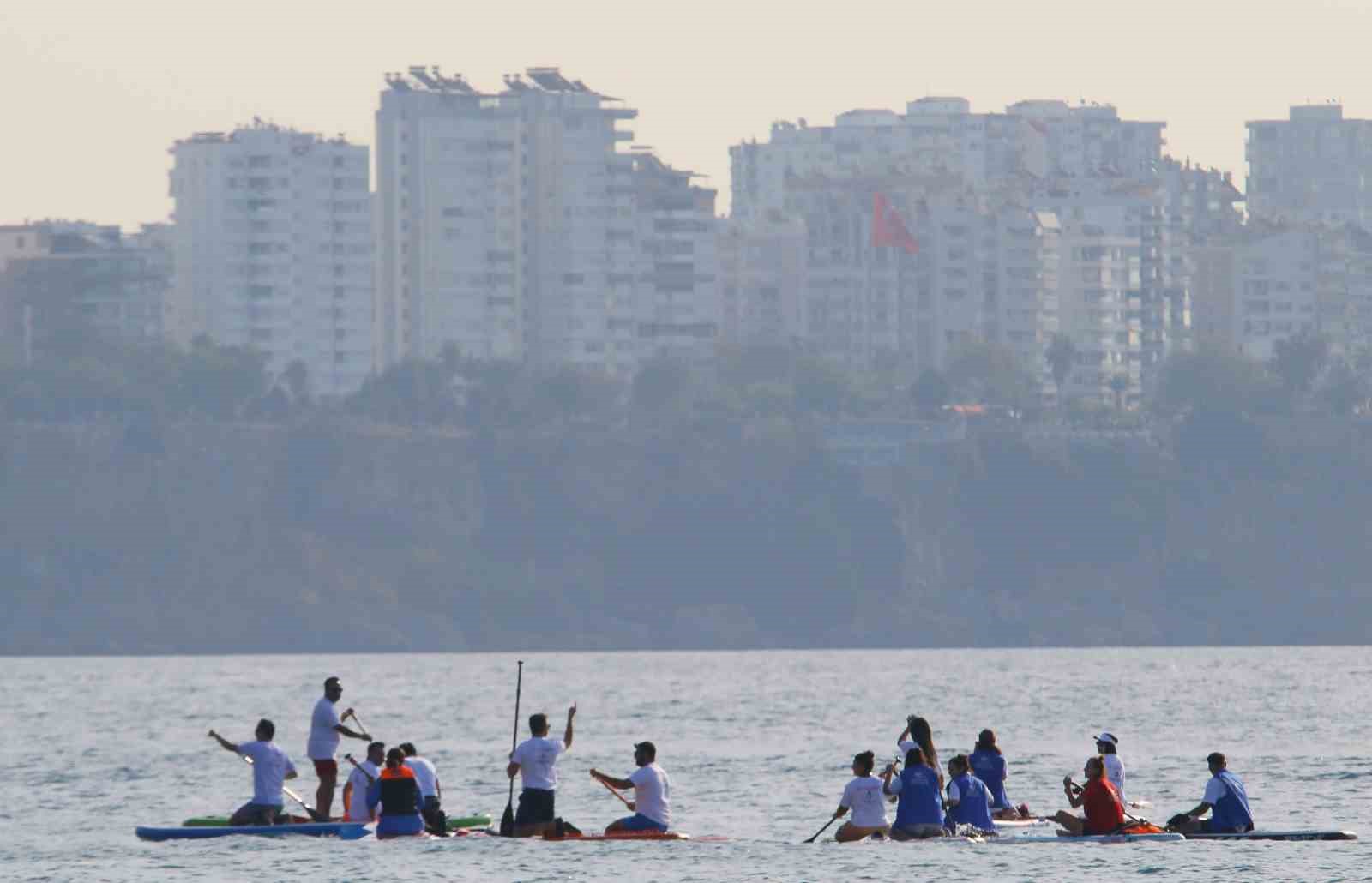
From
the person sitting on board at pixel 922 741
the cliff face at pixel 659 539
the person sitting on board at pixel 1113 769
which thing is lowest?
the person sitting on board at pixel 1113 769

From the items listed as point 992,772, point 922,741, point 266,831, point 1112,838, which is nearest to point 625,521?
point 266,831

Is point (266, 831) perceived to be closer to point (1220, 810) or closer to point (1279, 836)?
point (1220, 810)

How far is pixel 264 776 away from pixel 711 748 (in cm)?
3049

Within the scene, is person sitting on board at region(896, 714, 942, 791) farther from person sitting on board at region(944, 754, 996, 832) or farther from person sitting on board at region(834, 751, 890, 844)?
person sitting on board at region(834, 751, 890, 844)

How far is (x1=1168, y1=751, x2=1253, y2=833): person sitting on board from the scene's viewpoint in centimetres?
4734

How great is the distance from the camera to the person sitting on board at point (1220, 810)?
155ft

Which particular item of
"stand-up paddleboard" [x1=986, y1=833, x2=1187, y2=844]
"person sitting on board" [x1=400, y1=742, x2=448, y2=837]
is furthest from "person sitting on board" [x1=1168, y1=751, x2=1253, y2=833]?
"person sitting on board" [x1=400, y1=742, x2=448, y2=837]

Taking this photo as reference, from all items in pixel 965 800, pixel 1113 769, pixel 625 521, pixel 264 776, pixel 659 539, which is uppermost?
pixel 625 521

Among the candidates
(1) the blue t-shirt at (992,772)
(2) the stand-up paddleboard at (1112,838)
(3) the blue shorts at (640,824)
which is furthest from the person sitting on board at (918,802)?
(3) the blue shorts at (640,824)

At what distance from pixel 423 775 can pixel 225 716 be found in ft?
174

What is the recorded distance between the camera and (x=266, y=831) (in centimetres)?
5038

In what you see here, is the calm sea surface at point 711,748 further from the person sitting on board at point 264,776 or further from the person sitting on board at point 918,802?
the person sitting on board at point 918,802

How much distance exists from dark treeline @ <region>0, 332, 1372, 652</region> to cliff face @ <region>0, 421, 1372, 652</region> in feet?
0.55

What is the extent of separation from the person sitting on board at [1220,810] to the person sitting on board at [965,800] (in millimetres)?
2583
